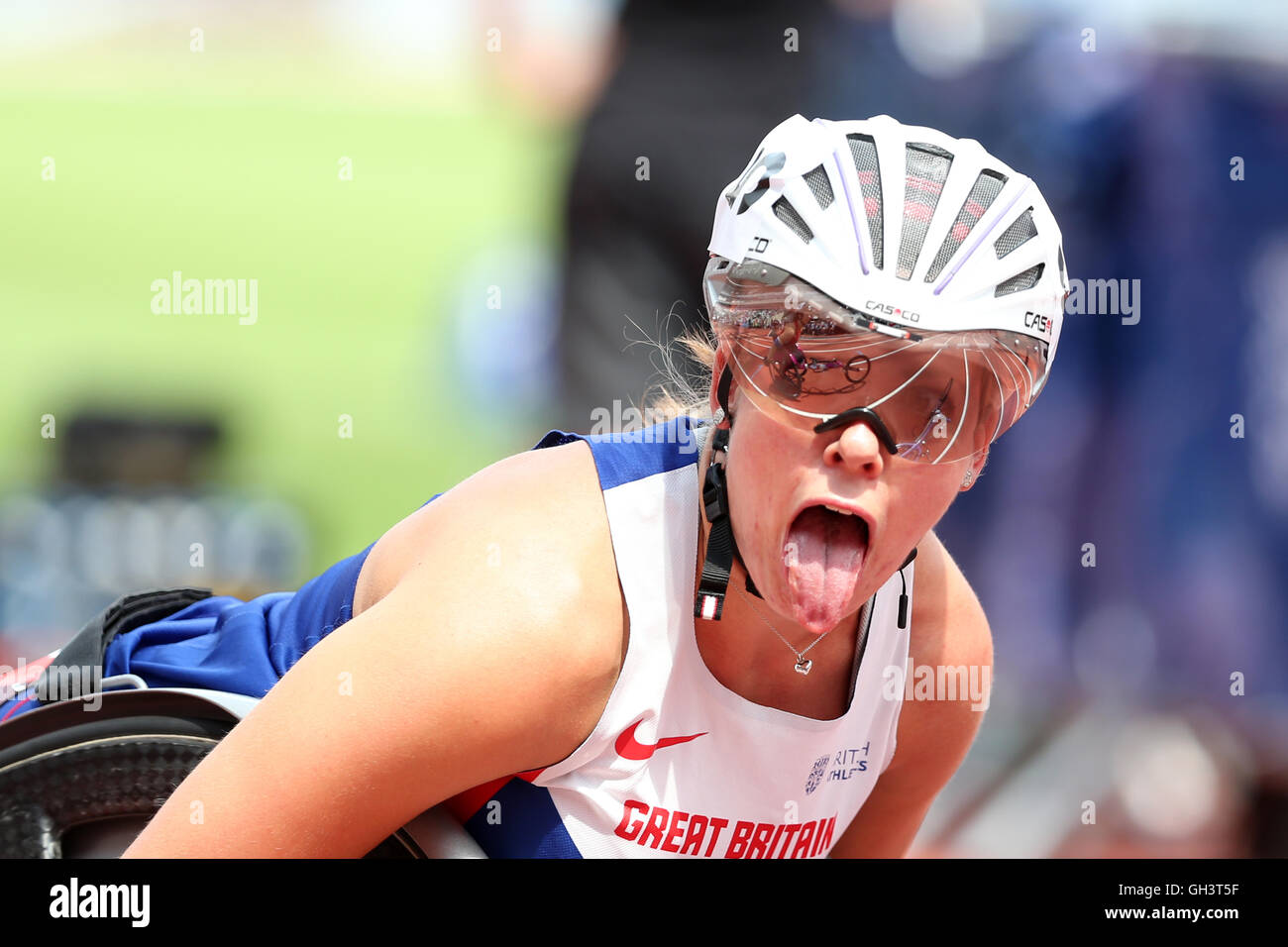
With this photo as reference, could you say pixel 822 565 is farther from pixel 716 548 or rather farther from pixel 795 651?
pixel 795 651

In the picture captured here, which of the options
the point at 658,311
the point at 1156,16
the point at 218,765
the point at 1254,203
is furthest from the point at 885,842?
the point at 1156,16

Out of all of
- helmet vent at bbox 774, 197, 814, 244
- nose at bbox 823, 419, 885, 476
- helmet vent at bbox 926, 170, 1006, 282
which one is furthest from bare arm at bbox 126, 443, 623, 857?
helmet vent at bbox 926, 170, 1006, 282

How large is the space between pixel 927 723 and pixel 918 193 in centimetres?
115

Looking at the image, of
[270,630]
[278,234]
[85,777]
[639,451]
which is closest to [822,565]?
[639,451]

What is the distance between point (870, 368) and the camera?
1.85 meters

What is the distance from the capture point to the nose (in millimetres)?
1792

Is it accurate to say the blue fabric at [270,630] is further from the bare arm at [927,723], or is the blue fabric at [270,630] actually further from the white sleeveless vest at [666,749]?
the bare arm at [927,723]

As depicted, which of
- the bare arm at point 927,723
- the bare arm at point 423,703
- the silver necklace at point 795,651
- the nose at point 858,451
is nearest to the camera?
the bare arm at point 423,703

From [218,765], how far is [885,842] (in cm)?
166

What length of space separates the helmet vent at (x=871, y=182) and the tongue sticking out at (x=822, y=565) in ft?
1.41

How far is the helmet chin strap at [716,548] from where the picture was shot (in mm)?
1967

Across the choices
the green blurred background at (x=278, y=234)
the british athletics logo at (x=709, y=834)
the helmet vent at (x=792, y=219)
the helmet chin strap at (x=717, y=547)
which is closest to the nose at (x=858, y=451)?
the helmet chin strap at (x=717, y=547)

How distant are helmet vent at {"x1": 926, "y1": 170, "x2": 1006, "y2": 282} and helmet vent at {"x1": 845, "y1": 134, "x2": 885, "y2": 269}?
0.09 metres

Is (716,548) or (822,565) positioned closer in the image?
(822,565)
